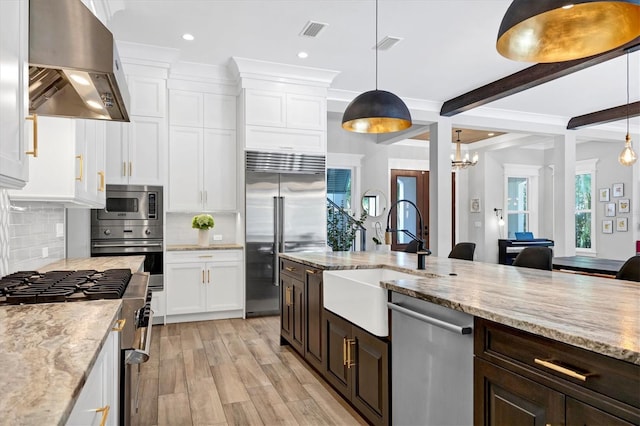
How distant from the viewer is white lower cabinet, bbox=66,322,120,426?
0.96 m

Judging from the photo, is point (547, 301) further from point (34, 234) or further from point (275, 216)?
point (275, 216)

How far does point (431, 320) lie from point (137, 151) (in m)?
3.95

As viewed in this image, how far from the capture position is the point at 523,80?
198 inches

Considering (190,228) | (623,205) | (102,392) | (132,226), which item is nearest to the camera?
(102,392)

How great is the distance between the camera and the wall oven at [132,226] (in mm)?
4457

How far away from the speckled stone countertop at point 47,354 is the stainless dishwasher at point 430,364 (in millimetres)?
1238

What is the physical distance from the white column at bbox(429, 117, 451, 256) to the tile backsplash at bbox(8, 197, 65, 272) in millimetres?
4810

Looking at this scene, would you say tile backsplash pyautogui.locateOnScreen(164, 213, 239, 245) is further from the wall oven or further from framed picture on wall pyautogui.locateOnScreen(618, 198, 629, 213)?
framed picture on wall pyautogui.locateOnScreen(618, 198, 629, 213)

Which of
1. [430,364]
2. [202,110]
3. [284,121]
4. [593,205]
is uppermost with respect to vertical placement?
[202,110]

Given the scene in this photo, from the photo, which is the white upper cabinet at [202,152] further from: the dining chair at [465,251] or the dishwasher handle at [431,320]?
the dishwasher handle at [431,320]

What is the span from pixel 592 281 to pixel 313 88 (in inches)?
155

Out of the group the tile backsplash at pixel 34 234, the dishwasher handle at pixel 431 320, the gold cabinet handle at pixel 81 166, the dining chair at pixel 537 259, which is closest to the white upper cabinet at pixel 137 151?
the tile backsplash at pixel 34 234

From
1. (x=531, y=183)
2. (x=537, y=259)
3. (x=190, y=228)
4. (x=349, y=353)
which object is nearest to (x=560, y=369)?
(x=349, y=353)

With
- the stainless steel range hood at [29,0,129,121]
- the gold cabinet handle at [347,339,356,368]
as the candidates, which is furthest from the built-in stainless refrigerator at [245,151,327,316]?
the stainless steel range hood at [29,0,129,121]
